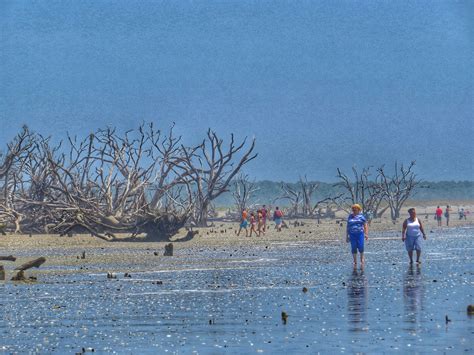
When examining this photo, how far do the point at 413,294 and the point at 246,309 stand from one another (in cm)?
382

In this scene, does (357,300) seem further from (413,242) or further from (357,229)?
(413,242)

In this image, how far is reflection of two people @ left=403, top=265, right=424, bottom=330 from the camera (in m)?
17.3

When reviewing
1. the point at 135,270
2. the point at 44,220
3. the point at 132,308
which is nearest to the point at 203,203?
the point at 44,220

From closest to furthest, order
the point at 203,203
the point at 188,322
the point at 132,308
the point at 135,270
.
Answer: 1. the point at 188,322
2. the point at 132,308
3. the point at 135,270
4. the point at 203,203

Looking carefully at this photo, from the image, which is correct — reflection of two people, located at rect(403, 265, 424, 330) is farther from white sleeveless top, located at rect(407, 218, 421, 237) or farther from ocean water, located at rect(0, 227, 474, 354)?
white sleeveless top, located at rect(407, 218, 421, 237)

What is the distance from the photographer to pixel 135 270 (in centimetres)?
2975

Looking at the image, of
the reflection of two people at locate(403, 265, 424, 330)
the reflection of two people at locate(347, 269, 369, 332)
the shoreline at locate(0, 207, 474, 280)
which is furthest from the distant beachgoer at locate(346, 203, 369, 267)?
the shoreline at locate(0, 207, 474, 280)

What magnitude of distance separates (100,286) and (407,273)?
7.53 m

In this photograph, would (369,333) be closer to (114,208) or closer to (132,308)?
(132,308)

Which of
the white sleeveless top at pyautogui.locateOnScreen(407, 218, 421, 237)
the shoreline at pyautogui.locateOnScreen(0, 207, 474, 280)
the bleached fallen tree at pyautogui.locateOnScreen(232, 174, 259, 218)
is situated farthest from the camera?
the bleached fallen tree at pyautogui.locateOnScreen(232, 174, 259, 218)

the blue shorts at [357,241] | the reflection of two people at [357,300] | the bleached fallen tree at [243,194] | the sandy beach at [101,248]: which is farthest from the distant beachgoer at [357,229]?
the bleached fallen tree at [243,194]

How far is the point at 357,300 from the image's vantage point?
789 inches

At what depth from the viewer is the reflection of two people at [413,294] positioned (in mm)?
17312

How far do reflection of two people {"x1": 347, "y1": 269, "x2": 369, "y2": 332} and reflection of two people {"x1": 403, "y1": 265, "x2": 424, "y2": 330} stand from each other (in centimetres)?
69
